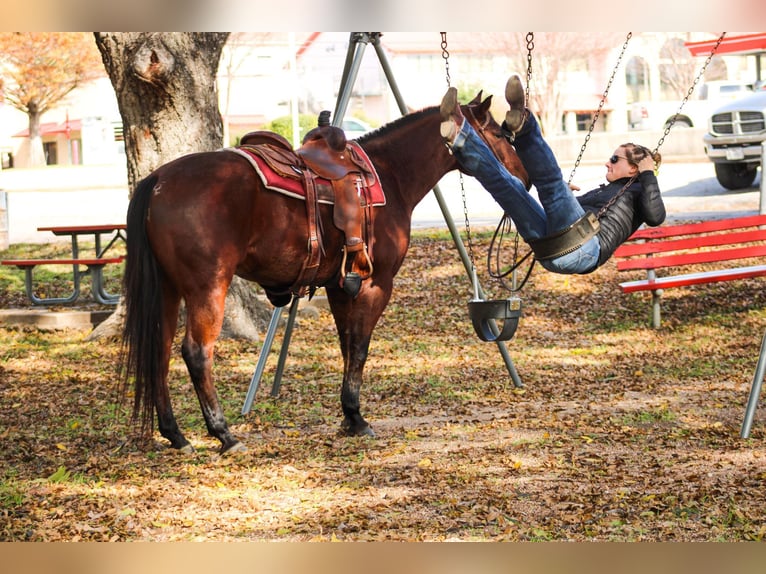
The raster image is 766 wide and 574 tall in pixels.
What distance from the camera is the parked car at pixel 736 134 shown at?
55.6ft

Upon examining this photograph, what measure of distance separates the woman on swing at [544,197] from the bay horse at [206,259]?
3.50ft

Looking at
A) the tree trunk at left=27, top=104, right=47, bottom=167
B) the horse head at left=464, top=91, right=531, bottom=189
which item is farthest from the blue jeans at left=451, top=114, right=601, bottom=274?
the tree trunk at left=27, top=104, right=47, bottom=167

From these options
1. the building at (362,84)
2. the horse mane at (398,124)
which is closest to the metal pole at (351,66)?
the horse mane at (398,124)

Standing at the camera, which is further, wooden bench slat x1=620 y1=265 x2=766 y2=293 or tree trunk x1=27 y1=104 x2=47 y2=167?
tree trunk x1=27 y1=104 x2=47 y2=167

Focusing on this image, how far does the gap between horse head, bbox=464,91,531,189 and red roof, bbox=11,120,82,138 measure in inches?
1674

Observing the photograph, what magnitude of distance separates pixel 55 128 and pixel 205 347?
44.8m

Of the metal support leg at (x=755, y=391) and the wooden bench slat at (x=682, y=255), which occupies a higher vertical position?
the wooden bench slat at (x=682, y=255)

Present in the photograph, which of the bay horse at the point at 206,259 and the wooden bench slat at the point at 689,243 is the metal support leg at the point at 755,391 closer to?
the bay horse at the point at 206,259

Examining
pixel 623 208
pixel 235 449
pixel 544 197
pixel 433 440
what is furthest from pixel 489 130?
pixel 235 449

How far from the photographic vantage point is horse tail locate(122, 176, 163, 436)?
5.95 m

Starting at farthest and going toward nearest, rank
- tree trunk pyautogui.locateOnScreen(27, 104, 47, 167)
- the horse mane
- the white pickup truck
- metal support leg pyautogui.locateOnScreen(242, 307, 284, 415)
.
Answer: tree trunk pyautogui.locateOnScreen(27, 104, 47, 167) → the white pickup truck → metal support leg pyautogui.locateOnScreen(242, 307, 284, 415) → the horse mane

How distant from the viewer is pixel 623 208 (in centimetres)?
604

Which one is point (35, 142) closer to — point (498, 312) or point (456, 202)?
point (456, 202)

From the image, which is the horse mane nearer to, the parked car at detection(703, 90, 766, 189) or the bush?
the parked car at detection(703, 90, 766, 189)
